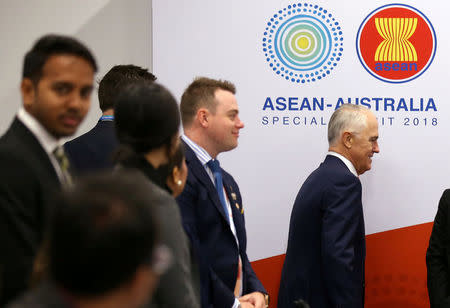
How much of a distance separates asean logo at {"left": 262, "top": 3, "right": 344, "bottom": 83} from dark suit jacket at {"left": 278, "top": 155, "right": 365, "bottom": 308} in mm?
577

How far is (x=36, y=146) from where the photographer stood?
137cm

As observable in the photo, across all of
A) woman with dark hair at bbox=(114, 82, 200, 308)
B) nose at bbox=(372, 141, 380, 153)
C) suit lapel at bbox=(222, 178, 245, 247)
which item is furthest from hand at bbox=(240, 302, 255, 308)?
nose at bbox=(372, 141, 380, 153)

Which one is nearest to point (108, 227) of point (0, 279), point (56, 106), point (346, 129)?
point (0, 279)

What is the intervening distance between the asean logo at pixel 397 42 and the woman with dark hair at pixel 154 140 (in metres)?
2.18

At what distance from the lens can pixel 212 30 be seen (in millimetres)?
3477

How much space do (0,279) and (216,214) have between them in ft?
3.92

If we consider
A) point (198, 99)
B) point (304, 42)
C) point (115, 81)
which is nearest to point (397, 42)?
point (304, 42)

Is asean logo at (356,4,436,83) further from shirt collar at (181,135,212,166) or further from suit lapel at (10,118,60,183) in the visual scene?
suit lapel at (10,118,60,183)

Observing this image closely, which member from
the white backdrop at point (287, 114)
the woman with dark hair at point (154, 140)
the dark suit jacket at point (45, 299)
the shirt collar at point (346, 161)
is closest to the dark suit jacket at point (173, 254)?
the woman with dark hair at point (154, 140)

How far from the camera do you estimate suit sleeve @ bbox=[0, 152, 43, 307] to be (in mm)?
1203

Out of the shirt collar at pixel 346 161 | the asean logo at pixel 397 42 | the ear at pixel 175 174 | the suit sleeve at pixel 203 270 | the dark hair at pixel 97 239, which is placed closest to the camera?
the dark hair at pixel 97 239

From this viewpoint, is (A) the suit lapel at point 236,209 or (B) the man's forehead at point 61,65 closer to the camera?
(B) the man's forehead at point 61,65

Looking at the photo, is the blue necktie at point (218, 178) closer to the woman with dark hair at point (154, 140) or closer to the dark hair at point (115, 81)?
the dark hair at point (115, 81)

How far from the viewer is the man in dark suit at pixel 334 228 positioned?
296cm
